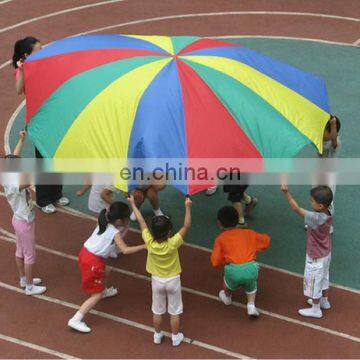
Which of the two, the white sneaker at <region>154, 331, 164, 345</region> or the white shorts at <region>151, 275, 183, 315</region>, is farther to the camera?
the white sneaker at <region>154, 331, 164, 345</region>

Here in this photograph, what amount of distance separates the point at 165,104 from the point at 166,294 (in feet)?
6.43

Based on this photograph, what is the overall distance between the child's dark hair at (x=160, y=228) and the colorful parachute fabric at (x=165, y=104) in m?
0.62

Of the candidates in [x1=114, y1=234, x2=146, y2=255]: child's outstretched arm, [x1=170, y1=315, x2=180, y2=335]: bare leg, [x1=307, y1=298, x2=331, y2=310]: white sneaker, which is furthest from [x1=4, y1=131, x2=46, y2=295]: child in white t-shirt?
[x1=307, y1=298, x2=331, y2=310]: white sneaker

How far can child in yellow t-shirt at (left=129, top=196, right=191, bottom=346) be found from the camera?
265 inches

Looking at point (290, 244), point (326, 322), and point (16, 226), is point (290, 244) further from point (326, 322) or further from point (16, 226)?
point (16, 226)

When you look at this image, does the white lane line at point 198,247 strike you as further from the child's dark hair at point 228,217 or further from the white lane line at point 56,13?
the white lane line at point 56,13

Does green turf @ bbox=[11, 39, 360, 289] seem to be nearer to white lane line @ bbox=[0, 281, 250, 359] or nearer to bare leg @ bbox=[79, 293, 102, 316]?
white lane line @ bbox=[0, 281, 250, 359]

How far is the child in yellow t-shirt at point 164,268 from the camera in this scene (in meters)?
6.73

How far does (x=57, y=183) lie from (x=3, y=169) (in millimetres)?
1460

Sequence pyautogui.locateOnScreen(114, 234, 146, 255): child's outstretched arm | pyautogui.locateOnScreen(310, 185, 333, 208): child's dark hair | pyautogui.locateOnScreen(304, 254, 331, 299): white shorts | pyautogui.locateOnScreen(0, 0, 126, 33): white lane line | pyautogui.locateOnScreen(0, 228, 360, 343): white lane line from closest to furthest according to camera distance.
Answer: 1. pyautogui.locateOnScreen(310, 185, 333, 208): child's dark hair
2. pyautogui.locateOnScreen(114, 234, 146, 255): child's outstretched arm
3. pyautogui.locateOnScreen(304, 254, 331, 299): white shorts
4. pyautogui.locateOnScreen(0, 228, 360, 343): white lane line
5. pyautogui.locateOnScreen(0, 0, 126, 33): white lane line

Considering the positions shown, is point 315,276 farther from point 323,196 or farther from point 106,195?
point 106,195

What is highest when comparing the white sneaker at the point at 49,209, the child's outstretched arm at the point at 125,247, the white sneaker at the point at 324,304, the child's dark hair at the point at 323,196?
the child's dark hair at the point at 323,196

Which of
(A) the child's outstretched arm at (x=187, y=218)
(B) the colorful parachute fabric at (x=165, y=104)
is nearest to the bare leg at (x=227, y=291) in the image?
(A) the child's outstretched arm at (x=187, y=218)

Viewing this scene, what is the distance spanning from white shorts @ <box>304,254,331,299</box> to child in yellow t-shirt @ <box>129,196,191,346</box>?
1381 millimetres
